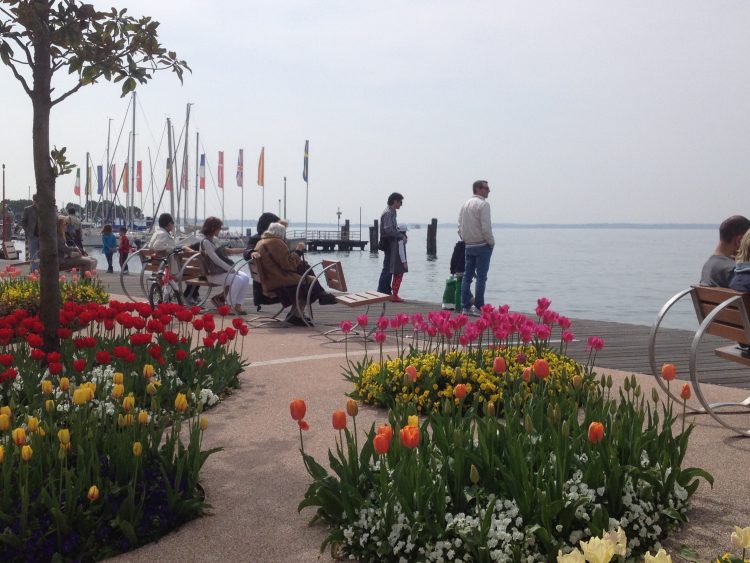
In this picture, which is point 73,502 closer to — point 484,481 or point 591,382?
point 484,481

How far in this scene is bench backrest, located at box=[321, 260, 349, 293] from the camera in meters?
9.89

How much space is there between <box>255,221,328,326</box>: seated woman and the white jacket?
2.55 meters

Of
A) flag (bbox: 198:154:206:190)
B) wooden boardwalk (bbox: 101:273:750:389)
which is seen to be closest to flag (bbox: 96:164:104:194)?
flag (bbox: 198:154:206:190)

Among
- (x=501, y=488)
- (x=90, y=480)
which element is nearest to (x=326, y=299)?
(x=90, y=480)

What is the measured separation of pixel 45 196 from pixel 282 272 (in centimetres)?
438

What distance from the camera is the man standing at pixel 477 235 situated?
463 inches

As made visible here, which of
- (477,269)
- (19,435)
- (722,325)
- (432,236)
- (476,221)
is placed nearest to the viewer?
(19,435)

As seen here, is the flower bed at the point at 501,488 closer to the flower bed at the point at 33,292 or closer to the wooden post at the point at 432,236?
the flower bed at the point at 33,292

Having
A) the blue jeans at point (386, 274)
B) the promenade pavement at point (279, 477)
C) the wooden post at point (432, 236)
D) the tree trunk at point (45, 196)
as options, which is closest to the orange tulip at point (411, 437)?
the promenade pavement at point (279, 477)

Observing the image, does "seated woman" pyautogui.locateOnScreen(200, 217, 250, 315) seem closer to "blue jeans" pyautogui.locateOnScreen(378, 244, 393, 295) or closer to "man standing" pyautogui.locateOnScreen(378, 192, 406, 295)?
"man standing" pyautogui.locateOnScreen(378, 192, 406, 295)

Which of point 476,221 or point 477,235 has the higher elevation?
point 476,221

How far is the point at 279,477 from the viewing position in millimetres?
4188

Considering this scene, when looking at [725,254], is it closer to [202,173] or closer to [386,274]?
[386,274]

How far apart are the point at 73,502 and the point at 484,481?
5.08 ft
